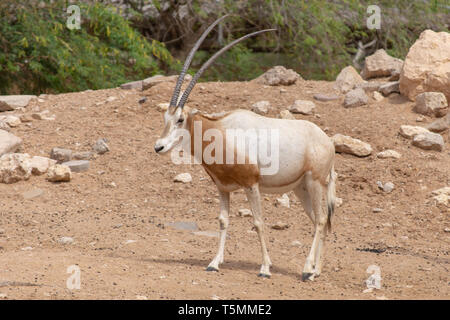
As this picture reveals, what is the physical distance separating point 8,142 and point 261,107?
12.3ft

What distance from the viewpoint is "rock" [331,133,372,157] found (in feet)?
31.7

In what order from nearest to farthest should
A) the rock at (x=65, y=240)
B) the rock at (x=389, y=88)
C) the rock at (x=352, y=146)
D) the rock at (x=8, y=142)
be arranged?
the rock at (x=65, y=240)
the rock at (x=352, y=146)
the rock at (x=8, y=142)
the rock at (x=389, y=88)

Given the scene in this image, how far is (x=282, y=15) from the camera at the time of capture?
15.3 meters

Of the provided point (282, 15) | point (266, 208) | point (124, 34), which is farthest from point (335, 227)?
point (282, 15)

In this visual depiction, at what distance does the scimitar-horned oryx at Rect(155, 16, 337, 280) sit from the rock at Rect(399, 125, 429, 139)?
152 inches

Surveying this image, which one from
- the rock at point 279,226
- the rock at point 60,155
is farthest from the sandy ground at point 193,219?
the rock at point 60,155

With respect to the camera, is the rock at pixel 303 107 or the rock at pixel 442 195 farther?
the rock at pixel 303 107

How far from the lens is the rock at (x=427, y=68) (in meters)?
10.4

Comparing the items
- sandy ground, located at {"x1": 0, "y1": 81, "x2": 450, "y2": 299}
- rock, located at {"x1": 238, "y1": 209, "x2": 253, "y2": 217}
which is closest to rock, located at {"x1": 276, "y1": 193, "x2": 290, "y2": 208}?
sandy ground, located at {"x1": 0, "y1": 81, "x2": 450, "y2": 299}

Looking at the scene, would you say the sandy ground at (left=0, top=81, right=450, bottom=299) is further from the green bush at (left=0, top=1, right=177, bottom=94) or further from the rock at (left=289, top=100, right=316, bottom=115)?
the green bush at (left=0, top=1, right=177, bottom=94)

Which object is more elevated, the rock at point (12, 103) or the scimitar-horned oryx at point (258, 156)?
the scimitar-horned oryx at point (258, 156)

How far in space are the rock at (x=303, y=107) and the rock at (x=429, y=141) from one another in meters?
1.63

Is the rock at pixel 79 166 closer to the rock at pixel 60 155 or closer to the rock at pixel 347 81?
the rock at pixel 60 155

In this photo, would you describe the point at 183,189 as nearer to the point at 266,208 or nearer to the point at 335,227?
the point at 266,208
